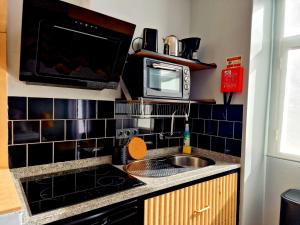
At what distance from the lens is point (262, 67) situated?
169 centimetres

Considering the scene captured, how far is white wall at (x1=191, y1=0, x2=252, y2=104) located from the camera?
5.45 ft

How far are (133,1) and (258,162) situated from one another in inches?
64.6

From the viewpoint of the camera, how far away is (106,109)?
61.5 inches

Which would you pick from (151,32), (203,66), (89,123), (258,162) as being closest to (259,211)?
(258,162)

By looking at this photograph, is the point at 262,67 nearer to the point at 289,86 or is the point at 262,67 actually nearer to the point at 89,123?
the point at 289,86

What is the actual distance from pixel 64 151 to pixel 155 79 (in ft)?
2.55

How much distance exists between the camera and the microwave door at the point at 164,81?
1439 mm

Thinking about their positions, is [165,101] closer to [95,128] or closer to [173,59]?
[173,59]

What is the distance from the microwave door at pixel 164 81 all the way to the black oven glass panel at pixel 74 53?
0.90ft

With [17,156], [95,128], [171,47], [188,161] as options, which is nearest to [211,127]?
[188,161]

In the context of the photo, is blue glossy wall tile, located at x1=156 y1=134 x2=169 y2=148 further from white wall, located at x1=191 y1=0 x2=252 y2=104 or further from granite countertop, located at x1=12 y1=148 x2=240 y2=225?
white wall, located at x1=191 y1=0 x2=252 y2=104

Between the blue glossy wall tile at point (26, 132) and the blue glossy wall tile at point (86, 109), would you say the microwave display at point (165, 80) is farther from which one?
the blue glossy wall tile at point (26, 132)

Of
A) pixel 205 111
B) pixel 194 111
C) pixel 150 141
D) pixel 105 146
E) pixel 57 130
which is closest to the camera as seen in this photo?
pixel 57 130

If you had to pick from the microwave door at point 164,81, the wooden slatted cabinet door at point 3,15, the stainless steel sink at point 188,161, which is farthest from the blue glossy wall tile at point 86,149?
the wooden slatted cabinet door at point 3,15
